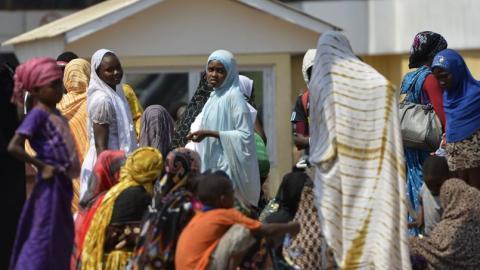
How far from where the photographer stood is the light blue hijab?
31.4ft

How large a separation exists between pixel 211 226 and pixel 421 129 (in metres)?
2.75

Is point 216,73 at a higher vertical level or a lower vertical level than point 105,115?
higher

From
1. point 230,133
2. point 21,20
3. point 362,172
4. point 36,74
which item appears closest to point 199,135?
point 230,133

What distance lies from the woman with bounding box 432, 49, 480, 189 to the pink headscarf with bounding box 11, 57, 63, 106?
3.06 metres

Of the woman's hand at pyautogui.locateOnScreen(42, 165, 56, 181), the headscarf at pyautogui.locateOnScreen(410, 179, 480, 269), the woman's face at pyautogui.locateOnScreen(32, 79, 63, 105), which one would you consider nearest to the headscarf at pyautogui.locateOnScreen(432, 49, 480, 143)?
the headscarf at pyautogui.locateOnScreen(410, 179, 480, 269)

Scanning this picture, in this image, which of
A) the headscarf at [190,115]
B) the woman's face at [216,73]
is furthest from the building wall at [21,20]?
the woman's face at [216,73]

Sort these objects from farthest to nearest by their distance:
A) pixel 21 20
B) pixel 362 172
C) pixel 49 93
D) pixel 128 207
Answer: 1. pixel 21 20
2. pixel 128 207
3. pixel 362 172
4. pixel 49 93

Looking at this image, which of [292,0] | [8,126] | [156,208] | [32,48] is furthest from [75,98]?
[292,0]

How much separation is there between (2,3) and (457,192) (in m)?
14.6

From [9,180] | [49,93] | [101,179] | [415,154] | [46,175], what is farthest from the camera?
[415,154]

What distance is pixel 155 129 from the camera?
408 inches

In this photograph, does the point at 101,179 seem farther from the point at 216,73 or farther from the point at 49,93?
the point at 216,73

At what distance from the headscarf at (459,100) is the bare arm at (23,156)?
3.25 meters

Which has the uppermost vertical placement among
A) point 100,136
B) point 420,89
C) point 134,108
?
point 420,89
